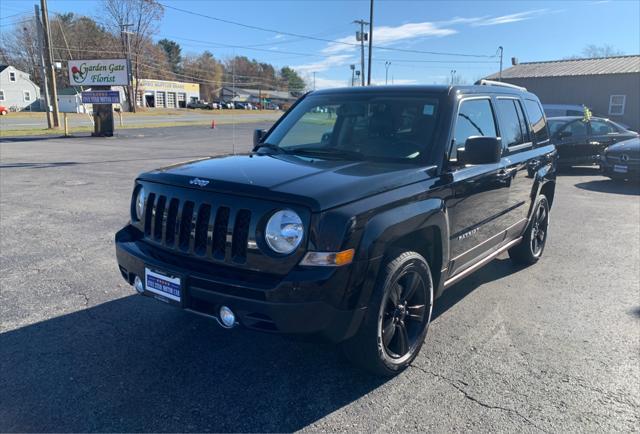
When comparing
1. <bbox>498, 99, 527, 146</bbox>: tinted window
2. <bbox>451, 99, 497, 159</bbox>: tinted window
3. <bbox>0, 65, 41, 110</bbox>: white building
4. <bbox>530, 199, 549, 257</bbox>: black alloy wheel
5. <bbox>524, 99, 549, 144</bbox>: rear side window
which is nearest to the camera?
<bbox>451, 99, 497, 159</bbox>: tinted window

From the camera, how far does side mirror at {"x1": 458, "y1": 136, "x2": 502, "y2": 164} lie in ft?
11.7

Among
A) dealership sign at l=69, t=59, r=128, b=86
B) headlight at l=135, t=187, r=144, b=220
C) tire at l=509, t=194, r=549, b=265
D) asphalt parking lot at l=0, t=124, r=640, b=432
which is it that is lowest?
asphalt parking lot at l=0, t=124, r=640, b=432

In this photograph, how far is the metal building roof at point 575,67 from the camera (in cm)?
3356

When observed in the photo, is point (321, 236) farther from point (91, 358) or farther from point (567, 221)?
point (567, 221)

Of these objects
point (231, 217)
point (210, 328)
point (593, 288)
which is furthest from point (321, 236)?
point (593, 288)

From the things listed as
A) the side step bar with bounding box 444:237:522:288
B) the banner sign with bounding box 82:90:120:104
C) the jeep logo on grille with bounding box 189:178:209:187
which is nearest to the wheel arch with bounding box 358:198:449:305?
the side step bar with bounding box 444:237:522:288

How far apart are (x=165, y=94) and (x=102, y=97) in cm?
7546

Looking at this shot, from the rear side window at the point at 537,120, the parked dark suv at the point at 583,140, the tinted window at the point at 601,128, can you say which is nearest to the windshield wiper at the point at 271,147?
the rear side window at the point at 537,120

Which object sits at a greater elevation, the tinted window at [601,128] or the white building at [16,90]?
the white building at [16,90]

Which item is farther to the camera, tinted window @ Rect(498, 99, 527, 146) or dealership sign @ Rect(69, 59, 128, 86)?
dealership sign @ Rect(69, 59, 128, 86)

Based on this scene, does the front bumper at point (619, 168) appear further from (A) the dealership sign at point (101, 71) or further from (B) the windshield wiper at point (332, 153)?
(A) the dealership sign at point (101, 71)

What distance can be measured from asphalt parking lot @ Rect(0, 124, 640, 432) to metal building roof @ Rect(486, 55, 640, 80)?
33445 millimetres

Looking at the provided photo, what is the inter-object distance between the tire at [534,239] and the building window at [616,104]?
32.9 m

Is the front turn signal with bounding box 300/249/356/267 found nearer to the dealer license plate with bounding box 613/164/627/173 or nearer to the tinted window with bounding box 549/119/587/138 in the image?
the dealer license plate with bounding box 613/164/627/173
